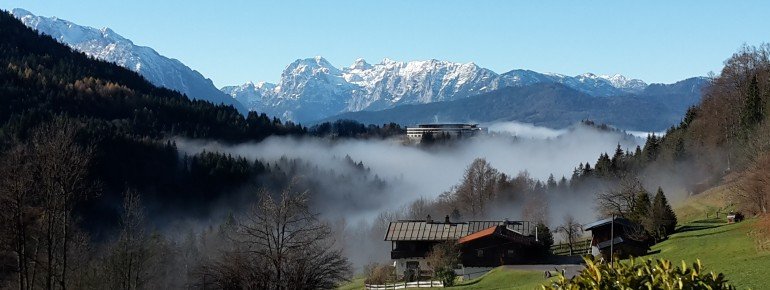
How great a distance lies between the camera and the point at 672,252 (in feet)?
162

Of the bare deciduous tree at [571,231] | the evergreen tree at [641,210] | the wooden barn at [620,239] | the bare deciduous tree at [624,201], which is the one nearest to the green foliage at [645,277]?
the wooden barn at [620,239]

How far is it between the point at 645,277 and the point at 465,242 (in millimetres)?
66021

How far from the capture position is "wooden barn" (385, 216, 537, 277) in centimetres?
7725

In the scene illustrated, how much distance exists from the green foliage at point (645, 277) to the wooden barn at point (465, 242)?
63.1 metres

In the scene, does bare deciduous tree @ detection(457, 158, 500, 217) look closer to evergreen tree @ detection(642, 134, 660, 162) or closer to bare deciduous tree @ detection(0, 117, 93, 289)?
evergreen tree @ detection(642, 134, 660, 162)

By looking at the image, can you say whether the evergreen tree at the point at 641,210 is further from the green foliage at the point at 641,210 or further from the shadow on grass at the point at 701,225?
the shadow on grass at the point at 701,225

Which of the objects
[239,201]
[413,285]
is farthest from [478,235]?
[239,201]

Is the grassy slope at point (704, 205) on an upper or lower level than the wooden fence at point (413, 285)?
upper

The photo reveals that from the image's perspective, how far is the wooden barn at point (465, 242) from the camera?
77250 mm

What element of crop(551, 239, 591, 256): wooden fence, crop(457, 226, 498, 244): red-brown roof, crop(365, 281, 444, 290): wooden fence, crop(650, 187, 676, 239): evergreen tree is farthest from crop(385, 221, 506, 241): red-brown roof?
crop(650, 187, 676, 239): evergreen tree

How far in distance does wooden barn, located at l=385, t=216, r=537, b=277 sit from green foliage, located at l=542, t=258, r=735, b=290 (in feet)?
207

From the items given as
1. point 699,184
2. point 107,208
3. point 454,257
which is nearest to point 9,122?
point 107,208

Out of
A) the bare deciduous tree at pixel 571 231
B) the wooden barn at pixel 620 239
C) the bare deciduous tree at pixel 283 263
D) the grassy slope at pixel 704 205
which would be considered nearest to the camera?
the bare deciduous tree at pixel 283 263

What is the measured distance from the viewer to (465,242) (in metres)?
77.7
